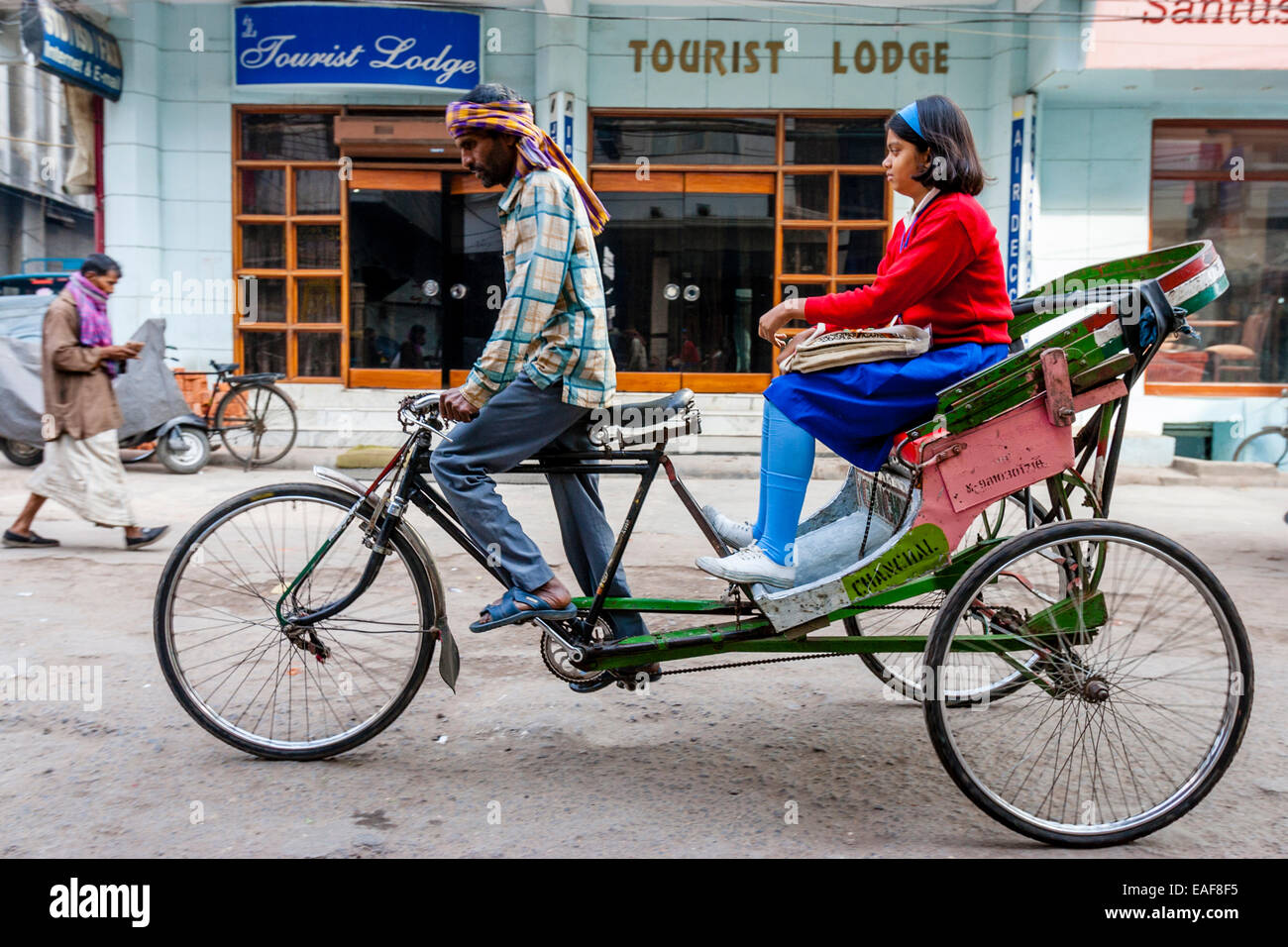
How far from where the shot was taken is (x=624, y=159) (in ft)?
43.0

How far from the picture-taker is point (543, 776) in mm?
3238

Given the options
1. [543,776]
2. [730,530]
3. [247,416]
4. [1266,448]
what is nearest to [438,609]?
[543,776]

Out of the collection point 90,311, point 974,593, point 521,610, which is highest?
point 90,311

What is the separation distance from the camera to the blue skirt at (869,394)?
2.94m

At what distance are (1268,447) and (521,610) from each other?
1121 centimetres

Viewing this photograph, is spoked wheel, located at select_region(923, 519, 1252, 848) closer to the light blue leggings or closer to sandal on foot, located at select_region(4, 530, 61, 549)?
the light blue leggings

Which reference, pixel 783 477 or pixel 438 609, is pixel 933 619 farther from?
pixel 438 609

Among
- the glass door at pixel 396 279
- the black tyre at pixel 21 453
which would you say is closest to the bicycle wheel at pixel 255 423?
the black tyre at pixel 21 453

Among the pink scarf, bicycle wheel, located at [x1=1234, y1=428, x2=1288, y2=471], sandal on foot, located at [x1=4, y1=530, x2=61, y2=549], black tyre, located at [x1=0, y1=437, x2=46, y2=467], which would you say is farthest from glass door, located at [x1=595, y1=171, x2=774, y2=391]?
sandal on foot, located at [x1=4, y1=530, x2=61, y2=549]

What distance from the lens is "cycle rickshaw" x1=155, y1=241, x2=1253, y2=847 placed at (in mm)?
2795

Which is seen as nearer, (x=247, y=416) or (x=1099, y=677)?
(x=1099, y=677)

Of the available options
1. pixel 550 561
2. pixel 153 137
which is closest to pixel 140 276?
pixel 153 137

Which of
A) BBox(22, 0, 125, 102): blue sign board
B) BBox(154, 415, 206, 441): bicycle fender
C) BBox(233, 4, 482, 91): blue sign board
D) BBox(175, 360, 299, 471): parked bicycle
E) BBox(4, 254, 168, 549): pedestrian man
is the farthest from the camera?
BBox(233, 4, 482, 91): blue sign board
